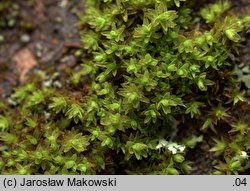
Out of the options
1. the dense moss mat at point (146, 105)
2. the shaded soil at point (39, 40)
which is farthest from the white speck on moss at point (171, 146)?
the shaded soil at point (39, 40)

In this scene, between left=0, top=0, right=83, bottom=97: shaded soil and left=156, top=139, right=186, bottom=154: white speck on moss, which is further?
left=0, top=0, right=83, bottom=97: shaded soil

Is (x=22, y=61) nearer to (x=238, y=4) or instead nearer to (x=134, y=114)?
(x=134, y=114)

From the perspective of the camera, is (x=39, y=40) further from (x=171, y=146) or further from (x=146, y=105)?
(x=171, y=146)

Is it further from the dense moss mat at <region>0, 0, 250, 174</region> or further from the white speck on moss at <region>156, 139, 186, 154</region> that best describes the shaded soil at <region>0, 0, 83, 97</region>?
the white speck on moss at <region>156, 139, 186, 154</region>

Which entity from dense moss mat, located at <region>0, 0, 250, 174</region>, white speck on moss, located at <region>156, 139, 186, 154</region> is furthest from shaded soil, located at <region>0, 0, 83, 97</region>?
white speck on moss, located at <region>156, 139, 186, 154</region>

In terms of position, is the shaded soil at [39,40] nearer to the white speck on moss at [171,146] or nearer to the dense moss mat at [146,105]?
the dense moss mat at [146,105]

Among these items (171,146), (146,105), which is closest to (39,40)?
(146,105)

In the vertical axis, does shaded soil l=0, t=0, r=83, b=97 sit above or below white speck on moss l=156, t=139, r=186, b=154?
above
